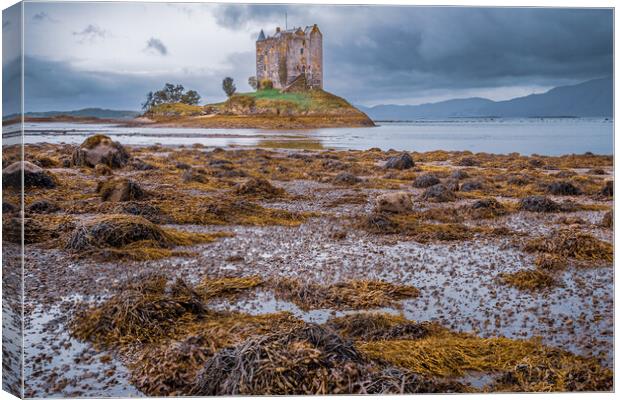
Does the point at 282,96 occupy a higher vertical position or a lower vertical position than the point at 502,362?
higher

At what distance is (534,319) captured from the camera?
4816 mm

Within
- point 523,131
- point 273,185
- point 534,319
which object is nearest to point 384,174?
point 273,185

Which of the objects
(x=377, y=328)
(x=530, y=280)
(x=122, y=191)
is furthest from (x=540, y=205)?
(x=122, y=191)

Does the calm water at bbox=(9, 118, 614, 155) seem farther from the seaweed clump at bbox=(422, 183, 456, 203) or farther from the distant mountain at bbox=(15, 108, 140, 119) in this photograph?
the seaweed clump at bbox=(422, 183, 456, 203)

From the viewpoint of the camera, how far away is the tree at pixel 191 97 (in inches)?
276

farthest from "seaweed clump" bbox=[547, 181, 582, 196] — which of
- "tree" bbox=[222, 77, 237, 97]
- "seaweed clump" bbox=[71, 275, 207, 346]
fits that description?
"seaweed clump" bbox=[71, 275, 207, 346]

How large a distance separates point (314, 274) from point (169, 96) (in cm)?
256

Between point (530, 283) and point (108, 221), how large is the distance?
3943mm

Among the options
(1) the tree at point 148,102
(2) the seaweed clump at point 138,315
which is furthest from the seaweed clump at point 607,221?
(1) the tree at point 148,102

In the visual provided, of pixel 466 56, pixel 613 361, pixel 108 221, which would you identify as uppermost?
pixel 466 56

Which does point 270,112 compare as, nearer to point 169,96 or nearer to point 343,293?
point 169,96

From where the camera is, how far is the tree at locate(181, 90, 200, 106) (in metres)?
7.01

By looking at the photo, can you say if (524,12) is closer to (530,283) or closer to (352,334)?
(530,283)

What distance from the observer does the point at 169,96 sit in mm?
6984
